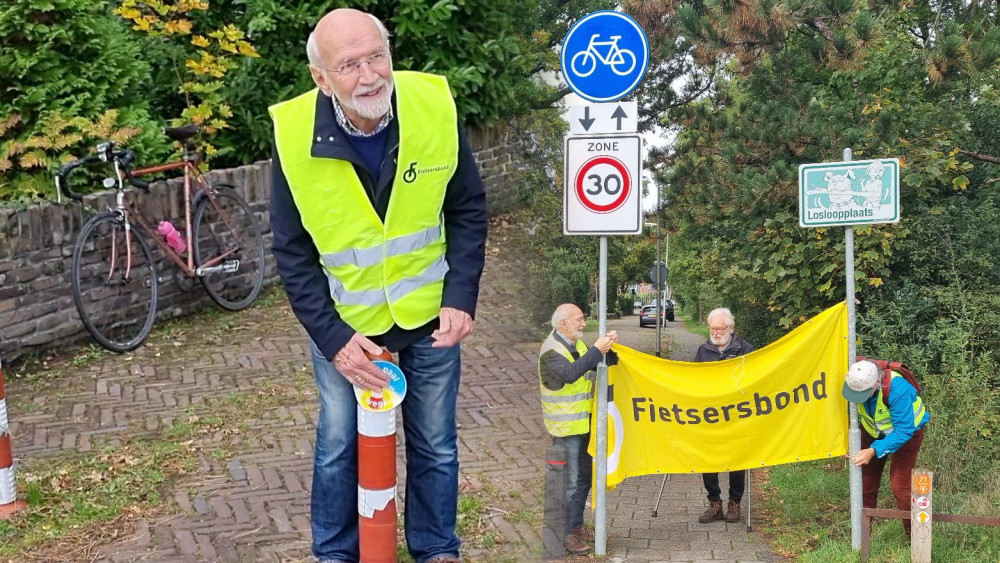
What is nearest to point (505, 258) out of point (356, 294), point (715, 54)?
point (715, 54)

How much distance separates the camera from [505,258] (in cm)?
1025

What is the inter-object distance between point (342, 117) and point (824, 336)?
409 centimetres

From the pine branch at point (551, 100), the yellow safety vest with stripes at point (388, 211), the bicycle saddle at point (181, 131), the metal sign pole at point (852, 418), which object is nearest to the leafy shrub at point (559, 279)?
the pine branch at point (551, 100)

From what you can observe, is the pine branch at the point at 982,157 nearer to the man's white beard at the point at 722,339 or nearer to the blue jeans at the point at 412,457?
the man's white beard at the point at 722,339

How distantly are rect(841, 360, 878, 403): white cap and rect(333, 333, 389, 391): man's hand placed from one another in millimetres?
3625

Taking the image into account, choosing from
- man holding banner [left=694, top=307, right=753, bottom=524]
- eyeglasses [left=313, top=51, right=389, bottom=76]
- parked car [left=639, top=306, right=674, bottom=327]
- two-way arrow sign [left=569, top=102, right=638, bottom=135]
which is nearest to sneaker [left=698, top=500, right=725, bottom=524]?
man holding banner [left=694, top=307, right=753, bottom=524]

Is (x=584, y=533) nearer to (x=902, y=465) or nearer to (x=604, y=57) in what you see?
(x=902, y=465)

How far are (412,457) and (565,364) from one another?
2.43 m

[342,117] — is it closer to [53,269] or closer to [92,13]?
[53,269]

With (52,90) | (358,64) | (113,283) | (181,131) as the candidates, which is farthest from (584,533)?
(52,90)

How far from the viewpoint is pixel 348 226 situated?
128 inches

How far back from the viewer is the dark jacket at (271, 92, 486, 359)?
3225mm

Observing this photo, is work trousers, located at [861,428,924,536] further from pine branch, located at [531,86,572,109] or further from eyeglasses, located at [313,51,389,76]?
pine branch, located at [531,86,572,109]

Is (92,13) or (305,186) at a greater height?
(92,13)
